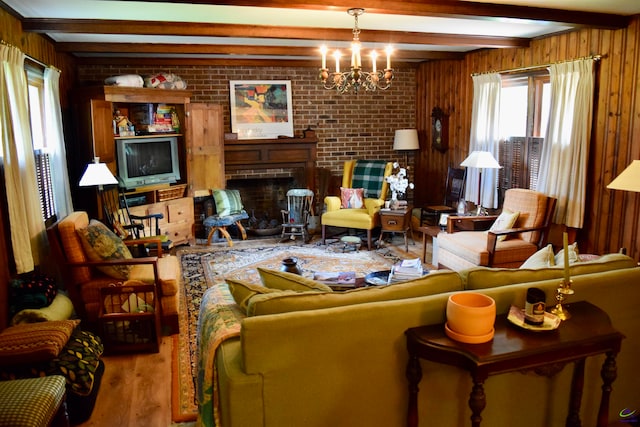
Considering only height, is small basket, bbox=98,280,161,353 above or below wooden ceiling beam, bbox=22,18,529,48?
below

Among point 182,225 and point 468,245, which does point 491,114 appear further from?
point 182,225

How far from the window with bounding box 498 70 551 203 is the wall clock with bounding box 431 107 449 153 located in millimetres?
1101

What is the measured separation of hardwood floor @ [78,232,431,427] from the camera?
2.72m

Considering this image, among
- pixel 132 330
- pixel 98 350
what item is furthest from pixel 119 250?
pixel 98 350

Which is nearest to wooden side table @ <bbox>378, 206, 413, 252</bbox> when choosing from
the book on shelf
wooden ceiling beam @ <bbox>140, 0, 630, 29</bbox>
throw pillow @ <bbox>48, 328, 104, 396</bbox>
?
the book on shelf

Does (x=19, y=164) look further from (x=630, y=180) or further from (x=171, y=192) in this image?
(x=630, y=180)

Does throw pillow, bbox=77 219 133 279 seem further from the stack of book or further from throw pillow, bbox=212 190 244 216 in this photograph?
throw pillow, bbox=212 190 244 216

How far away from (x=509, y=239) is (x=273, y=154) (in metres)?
3.46

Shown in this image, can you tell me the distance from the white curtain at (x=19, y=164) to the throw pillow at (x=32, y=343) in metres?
0.87

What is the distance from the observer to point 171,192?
20.5ft

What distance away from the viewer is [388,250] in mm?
6051

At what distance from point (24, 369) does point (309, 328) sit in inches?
68.7

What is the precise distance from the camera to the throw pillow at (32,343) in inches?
104

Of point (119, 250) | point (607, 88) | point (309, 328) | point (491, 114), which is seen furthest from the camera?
point (491, 114)
